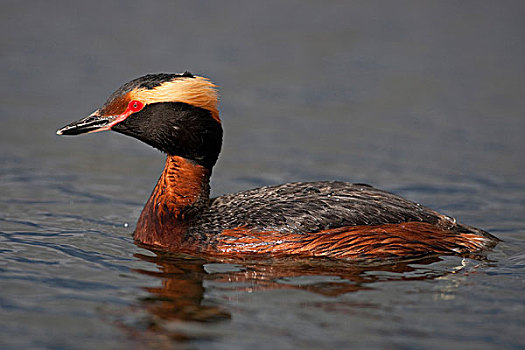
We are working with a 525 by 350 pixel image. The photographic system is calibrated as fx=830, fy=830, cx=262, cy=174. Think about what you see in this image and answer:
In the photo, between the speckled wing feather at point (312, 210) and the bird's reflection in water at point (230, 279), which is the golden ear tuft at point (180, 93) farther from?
the bird's reflection in water at point (230, 279)

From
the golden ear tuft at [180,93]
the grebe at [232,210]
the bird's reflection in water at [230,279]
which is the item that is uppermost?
the golden ear tuft at [180,93]

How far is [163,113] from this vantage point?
9000 millimetres

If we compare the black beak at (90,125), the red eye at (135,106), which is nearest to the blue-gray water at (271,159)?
the black beak at (90,125)

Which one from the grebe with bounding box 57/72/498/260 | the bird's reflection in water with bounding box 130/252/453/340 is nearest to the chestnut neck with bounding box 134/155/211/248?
the grebe with bounding box 57/72/498/260

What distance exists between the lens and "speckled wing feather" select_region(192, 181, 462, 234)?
8.76 m

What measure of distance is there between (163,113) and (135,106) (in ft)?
1.03

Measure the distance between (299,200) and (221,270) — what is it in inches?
51.2

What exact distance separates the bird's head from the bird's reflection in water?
4.37ft

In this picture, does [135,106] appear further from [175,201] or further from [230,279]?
[230,279]

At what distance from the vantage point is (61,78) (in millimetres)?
16391

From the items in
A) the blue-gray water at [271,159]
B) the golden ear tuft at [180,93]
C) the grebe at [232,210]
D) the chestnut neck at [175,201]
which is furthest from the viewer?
the chestnut neck at [175,201]

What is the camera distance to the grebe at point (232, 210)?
871cm

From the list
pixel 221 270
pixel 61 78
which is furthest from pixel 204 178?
pixel 61 78

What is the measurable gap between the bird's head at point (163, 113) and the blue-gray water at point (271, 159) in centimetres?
127
